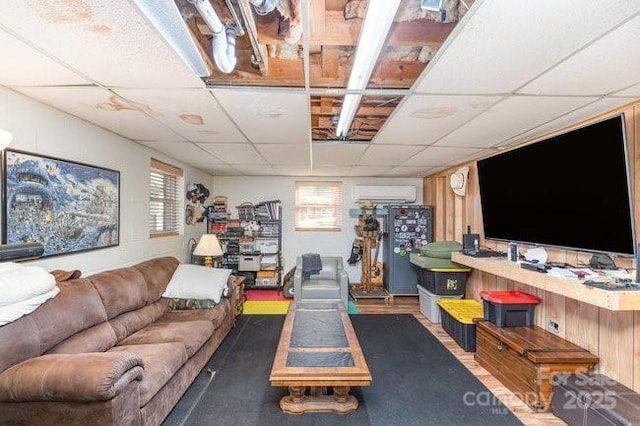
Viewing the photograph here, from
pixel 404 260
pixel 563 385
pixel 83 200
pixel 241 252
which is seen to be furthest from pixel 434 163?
pixel 83 200

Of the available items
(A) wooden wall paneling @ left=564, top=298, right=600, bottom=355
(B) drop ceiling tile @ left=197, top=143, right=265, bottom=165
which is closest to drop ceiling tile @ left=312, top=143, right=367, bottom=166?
(B) drop ceiling tile @ left=197, top=143, right=265, bottom=165

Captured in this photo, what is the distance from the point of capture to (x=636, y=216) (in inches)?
81.4

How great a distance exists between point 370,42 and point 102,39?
124cm

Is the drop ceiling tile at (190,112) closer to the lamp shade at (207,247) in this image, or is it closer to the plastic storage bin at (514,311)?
the lamp shade at (207,247)

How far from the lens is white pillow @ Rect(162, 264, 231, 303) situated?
3.22 meters

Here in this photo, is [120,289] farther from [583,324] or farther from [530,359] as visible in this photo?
[583,324]

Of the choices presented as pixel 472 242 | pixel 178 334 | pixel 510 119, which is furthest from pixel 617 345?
pixel 178 334

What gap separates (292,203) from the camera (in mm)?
5988

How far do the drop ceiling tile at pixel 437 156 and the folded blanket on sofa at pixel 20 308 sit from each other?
3574 mm

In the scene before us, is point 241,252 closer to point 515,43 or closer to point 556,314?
point 556,314

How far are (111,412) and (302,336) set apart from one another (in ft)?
4.74

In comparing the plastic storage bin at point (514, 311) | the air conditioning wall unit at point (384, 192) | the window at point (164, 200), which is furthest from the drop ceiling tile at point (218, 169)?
the plastic storage bin at point (514, 311)

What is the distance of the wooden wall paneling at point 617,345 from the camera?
81.0 inches

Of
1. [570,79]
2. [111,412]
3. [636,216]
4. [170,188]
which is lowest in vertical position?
[111,412]
